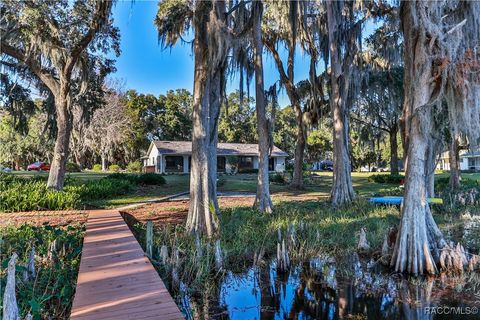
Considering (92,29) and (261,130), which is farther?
(92,29)

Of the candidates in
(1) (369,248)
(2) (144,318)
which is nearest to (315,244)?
(1) (369,248)

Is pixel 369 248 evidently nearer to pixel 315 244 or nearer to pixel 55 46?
pixel 315 244

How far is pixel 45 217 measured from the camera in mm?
8734

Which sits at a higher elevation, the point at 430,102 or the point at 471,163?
the point at 430,102

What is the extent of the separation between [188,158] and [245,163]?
6309 mm

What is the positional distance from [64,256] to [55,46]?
30.0ft

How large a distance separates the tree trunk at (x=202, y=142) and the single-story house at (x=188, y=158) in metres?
24.2

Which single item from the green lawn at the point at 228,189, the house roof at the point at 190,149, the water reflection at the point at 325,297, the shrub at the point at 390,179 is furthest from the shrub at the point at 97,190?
the shrub at the point at 390,179

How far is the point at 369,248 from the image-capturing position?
644 cm

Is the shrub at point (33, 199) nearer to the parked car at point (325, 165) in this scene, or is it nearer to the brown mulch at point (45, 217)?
the brown mulch at point (45, 217)

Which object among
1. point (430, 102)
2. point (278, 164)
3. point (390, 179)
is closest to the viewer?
point (430, 102)

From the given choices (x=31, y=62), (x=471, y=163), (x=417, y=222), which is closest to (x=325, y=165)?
(x=471, y=163)

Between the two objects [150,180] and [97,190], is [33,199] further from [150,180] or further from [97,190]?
[150,180]

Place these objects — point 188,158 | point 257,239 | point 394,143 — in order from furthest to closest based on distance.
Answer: point 188,158, point 394,143, point 257,239
